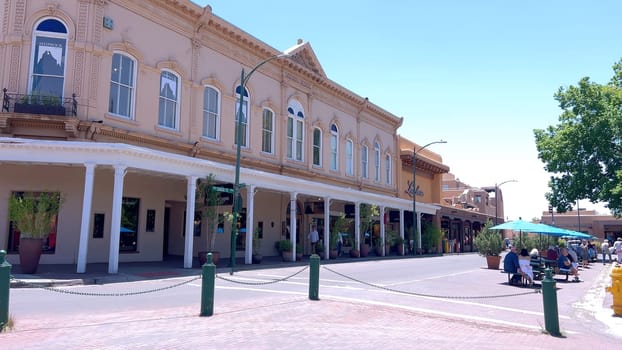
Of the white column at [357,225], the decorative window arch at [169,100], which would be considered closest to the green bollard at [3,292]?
the decorative window arch at [169,100]

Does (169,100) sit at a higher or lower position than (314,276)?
higher

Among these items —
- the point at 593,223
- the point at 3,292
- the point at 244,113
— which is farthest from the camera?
the point at 593,223

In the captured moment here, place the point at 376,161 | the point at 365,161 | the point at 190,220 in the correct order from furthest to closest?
the point at 376,161 < the point at 365,161 < the point at 190,220

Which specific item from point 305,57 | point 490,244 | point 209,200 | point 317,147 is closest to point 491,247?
point 490,244

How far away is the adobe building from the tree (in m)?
35.7

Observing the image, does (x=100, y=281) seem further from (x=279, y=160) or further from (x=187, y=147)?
(x=279, y=160)

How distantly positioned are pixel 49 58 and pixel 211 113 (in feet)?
22.6

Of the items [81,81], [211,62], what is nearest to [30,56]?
[81,81]

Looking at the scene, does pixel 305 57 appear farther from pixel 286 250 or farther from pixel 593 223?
pixel 593 223

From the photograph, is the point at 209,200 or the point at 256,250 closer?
the point at 209,200

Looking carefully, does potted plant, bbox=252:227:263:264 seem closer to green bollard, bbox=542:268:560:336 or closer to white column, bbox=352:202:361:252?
white column, bbox=352:202:361:252

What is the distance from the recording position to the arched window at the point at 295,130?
27094 millimetres

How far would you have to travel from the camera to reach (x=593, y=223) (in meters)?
73.9

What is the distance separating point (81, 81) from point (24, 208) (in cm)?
513
